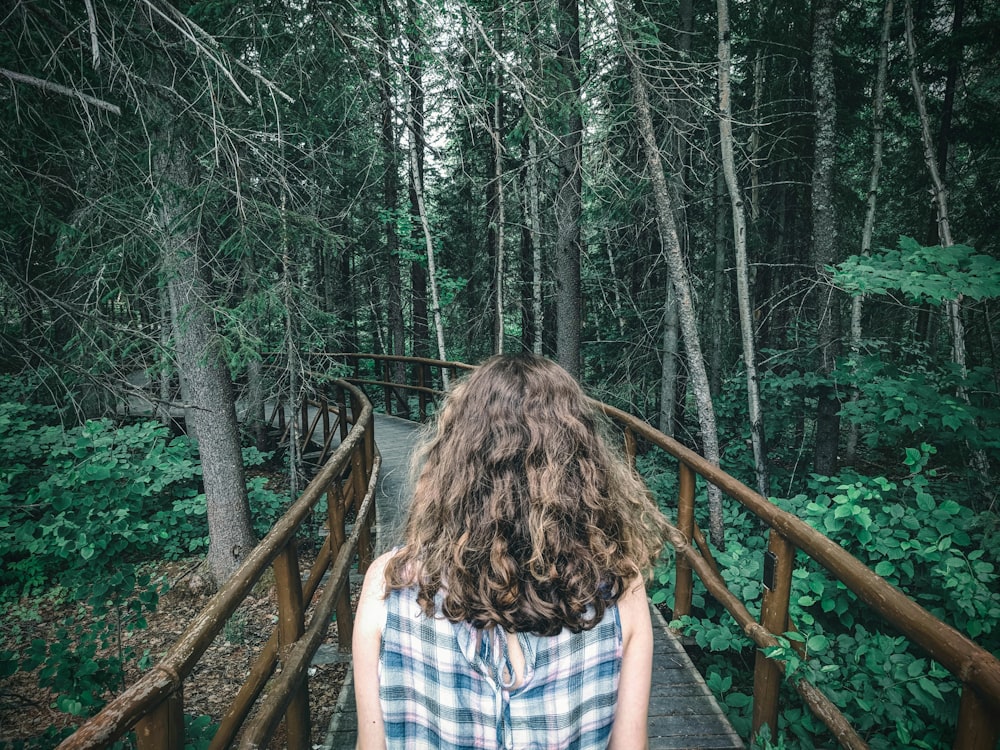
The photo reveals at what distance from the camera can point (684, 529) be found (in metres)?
3.32

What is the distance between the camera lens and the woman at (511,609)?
120cm

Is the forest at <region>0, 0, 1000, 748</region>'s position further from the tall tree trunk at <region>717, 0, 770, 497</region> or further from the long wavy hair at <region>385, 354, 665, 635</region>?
the long wavy hair at <region>385, 354, 665, 635</region>

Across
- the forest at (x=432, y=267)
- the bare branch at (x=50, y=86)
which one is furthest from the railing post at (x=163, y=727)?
the bare branch at (x=50, y=86)

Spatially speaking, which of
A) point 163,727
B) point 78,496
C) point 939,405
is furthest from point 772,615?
point 78,496

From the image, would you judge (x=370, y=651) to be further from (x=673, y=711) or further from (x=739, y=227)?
(x=739, y=227)

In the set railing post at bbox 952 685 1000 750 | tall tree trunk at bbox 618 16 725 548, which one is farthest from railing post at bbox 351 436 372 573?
tall tree trunk at bbox 618 16 725 548

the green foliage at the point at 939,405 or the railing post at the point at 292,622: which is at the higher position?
the green foliage at the point at 939,405

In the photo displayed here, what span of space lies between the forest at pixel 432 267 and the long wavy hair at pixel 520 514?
5.07 feet

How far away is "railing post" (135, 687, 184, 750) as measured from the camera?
1.22 metres

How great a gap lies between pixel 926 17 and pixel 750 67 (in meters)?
2.94

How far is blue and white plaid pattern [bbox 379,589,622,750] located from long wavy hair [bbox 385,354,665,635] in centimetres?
6

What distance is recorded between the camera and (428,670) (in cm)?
121

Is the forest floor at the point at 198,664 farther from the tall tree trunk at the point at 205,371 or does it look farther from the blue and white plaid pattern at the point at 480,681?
the blue and white plaid pattern at the point at 480,681

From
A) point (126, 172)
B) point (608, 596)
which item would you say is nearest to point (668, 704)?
point (608, 596)
